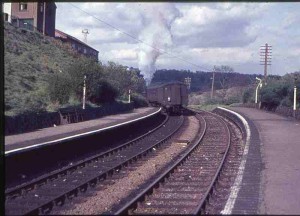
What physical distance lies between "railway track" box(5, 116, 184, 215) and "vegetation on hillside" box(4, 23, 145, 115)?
214 cm

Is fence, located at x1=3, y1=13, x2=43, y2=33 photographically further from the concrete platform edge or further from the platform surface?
the concrete platform edge

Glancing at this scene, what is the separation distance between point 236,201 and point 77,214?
9.92ft

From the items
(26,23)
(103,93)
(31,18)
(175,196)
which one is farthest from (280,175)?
(26,23)

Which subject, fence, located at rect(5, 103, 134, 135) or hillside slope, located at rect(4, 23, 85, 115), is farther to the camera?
fence, located at rect(5, 103, 134, 135)

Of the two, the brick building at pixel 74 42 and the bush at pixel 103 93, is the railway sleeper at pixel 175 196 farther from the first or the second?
the brick building at pixel 74 42

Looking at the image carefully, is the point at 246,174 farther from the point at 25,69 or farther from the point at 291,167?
the point at 25,69

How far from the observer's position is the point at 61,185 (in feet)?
42.5

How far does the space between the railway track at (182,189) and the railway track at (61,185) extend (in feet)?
5.15

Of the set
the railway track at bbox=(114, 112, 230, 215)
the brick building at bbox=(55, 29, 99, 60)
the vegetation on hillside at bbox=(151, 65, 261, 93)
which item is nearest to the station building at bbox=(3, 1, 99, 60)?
the brick building at bbox=(55, 29, 99, 60)

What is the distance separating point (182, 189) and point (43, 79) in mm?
10655

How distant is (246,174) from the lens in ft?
44.1

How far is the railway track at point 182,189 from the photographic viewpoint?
1028 cm

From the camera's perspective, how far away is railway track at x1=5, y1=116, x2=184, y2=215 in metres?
10.3

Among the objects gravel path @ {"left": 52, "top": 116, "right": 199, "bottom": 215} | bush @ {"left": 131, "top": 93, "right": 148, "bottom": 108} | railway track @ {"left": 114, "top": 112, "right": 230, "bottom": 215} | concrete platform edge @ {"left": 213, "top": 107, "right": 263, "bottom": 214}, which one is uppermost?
bush @ {"left": 131, "top": 93, "right": 148, "bottom": 108}
